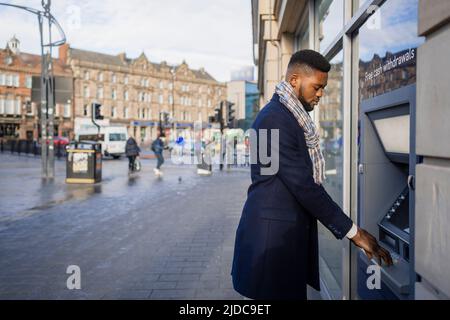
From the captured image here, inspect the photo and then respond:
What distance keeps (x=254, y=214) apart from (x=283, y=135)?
387 millimetres

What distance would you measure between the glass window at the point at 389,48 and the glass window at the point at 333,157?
39.5 inches

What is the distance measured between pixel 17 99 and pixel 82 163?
51.0 meters

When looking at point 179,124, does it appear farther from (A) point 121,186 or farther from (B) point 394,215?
(B) point 394,215

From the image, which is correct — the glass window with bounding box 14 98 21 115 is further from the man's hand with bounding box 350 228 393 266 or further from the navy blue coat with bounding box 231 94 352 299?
the man's hand with bounding box 350 228 393 266

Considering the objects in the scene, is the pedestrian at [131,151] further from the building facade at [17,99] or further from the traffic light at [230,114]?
the building facade at [17,99]

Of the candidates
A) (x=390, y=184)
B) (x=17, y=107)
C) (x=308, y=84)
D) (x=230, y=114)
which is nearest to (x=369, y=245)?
(x=390, y=184)

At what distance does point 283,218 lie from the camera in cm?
198

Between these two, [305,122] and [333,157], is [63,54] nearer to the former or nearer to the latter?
[333,157]

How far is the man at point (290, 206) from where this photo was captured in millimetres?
1926

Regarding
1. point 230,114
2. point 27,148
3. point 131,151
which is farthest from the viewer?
point 27,148

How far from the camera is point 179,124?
80000mm

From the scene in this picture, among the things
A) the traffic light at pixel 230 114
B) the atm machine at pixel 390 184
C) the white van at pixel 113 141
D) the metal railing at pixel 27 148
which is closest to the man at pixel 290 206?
the atm machine at pixel 390 184

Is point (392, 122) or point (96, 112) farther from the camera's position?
point (96, 112)

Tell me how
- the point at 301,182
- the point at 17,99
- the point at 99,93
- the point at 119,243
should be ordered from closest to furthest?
1. the point at 301,182
2. the point at 119,243
3. the point at 17,99
4. the point at 99,93
